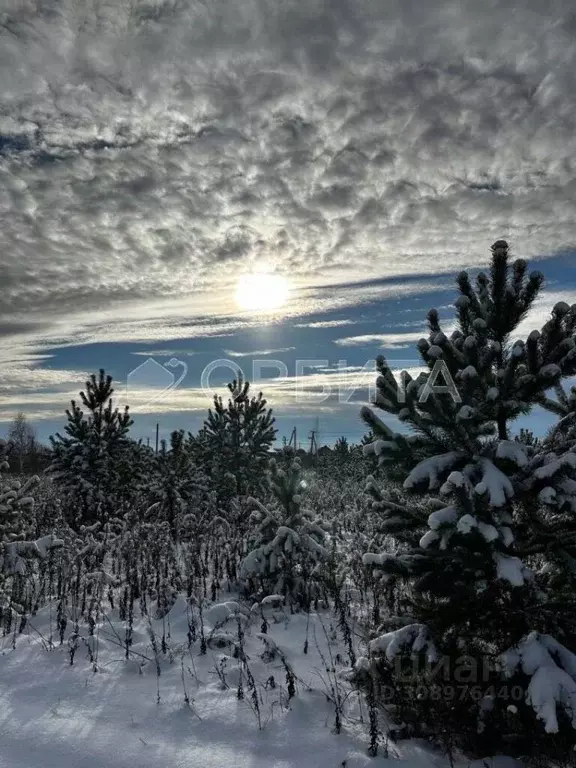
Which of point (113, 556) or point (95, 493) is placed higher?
point (95, 493)

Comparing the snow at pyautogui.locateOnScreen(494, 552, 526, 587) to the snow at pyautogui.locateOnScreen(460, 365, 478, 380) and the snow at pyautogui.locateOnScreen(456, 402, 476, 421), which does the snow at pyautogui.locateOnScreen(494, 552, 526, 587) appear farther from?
the snow at pyautogui.locateOnScreen(460, 365, 478, 380)

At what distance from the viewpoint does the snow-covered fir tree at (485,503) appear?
3881 millimetres

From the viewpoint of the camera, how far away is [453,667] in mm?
4211

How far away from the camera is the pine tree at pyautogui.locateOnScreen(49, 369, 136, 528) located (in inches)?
605

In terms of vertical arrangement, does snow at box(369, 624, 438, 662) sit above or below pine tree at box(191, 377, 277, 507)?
below

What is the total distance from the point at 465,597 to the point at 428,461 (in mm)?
1182

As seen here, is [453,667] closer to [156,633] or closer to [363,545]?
[156,633]

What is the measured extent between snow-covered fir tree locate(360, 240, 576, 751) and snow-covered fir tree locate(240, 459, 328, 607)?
3.49 m

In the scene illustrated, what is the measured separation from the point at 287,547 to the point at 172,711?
3.92m

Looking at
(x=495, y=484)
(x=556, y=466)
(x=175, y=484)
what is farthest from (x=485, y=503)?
(x=175, y=484)

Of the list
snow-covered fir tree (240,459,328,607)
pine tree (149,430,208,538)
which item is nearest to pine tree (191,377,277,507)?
pine tree (149,430,208,538)

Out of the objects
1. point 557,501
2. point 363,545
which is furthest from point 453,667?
point 363,545

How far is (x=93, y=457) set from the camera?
1554 cm

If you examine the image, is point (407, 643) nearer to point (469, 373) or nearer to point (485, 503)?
point (485, 503)
